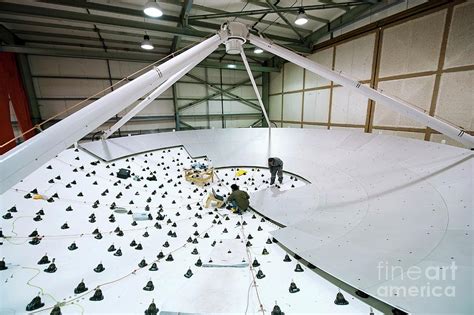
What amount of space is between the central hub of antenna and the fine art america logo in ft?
15.3

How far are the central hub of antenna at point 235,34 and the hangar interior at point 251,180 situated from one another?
1.3 inches

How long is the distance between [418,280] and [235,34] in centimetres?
490

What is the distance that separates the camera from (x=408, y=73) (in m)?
6.64

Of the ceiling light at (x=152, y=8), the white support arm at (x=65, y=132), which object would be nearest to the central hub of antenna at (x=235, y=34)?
the white support arm at (x=65, y=132)

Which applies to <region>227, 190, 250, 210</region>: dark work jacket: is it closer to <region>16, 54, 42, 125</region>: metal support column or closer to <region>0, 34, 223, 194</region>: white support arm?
<region>0, 34, 223, 194</region>: white support arm

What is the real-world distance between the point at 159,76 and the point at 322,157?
17.2 ft

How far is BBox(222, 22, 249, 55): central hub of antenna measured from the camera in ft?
14.1

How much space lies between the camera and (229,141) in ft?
27.8

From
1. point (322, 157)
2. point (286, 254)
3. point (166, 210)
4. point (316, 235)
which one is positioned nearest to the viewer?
point (286, 254)

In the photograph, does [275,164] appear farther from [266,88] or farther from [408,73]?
[266,88]

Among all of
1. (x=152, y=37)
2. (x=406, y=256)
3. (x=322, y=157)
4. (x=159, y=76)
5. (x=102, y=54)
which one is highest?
(x=152, y=37)

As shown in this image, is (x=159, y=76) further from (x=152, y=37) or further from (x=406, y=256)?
(x=152, y=37)

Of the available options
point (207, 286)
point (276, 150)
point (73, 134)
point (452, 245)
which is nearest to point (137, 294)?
point (207, 286)

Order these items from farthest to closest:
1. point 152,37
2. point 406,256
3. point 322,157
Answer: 1. point 152,37
2. point 322,157
3. point 406,256
